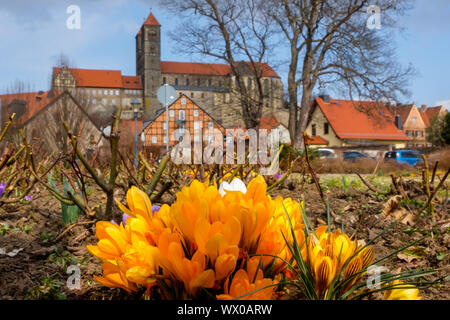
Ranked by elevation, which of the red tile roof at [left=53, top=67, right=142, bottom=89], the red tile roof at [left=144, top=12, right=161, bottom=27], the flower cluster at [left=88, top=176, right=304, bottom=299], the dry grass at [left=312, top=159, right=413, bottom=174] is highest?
the red tile roof at [left=144, top=12, right=161, bottom=27]

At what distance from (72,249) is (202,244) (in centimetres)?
122

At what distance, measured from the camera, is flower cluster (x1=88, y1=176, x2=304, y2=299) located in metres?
0.68

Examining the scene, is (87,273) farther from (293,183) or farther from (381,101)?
(381,101)

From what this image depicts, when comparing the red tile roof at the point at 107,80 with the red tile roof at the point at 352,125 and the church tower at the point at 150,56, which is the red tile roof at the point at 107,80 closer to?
the church tower at the point at 150,56

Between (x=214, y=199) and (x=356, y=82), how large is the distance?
2103cm

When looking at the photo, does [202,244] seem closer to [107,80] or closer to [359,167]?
[359,167]

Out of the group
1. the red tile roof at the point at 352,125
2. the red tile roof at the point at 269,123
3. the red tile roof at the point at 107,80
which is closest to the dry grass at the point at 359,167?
the red tile roof at the point at 269,123

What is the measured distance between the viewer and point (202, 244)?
0.69 m

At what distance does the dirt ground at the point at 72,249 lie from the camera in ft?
4.12

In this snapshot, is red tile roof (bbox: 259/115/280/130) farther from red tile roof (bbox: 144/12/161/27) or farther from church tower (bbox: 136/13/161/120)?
red tile roof (bbox: 144/12/161/27)

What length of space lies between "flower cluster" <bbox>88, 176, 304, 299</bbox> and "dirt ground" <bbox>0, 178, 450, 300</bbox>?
104 millimetres

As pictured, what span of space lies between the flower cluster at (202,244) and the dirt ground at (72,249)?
0.10 meters

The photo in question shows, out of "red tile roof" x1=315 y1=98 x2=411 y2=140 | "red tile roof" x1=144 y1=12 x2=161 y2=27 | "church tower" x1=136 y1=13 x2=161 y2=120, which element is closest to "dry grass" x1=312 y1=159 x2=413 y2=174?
"red tile roof" x1=315 y1=98 x2=411 y2=140

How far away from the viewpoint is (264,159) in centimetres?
366
